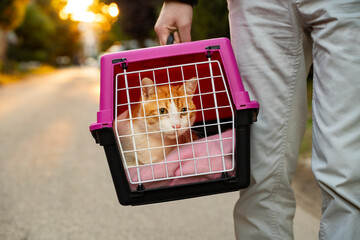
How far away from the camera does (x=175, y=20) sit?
4.51ft

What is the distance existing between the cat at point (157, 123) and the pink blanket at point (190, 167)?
0.04m

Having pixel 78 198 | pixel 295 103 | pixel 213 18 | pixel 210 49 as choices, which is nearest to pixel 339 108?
pixel 295 103

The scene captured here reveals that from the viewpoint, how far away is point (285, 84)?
1289mm

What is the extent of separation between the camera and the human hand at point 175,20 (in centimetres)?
136

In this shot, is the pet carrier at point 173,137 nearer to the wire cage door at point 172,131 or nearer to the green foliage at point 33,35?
the wire cage door at point 172,131

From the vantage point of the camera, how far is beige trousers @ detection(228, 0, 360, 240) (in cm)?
109

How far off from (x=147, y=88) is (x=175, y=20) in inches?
10.1

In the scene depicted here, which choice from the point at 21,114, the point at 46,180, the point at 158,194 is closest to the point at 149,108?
the point at 158,194

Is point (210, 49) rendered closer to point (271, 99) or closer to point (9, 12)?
point (271, 99)

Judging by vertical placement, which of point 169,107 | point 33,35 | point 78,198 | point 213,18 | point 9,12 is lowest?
point 33,35

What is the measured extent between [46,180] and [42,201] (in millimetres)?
492

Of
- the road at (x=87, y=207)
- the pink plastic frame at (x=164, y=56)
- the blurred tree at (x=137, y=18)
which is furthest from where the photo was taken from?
the blurred tree at (x=137, y=18)

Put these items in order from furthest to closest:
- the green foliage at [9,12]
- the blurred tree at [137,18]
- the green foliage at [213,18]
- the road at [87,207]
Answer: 1. the blurred tree at [137,18]
2. the green foliage at [9,12]
3. the green foliage at [213,18]
4. the road at [87,207]

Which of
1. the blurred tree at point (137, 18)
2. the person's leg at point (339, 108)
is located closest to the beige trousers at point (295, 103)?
the person's leg at point (339, 108)
